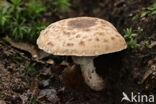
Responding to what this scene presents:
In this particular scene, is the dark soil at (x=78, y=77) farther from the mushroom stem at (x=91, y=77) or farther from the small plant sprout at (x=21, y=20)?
the small plant sprout at (x=21, y=20)

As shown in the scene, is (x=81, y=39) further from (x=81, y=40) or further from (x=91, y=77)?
(x=91, y=77)

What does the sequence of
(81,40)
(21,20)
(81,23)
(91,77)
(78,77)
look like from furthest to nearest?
Result: 1. (21,20)
2. (78,77)
3. (91,77)
4. (81,23)
5. (81,40)

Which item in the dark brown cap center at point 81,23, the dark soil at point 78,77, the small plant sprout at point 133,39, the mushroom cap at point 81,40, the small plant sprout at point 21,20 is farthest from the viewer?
the small plant sprout at point 21,20

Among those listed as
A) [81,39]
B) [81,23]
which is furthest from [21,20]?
[81,39]

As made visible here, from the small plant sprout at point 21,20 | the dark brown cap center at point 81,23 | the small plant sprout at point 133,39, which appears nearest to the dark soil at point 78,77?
the small plant sprout at point 133,39

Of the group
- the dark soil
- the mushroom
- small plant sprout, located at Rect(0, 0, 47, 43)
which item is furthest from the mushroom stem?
small plant sprout, located at Rect(0, 0, 47, 43)

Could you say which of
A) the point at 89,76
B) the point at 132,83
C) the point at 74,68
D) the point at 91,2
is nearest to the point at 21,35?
the point at 74,68
